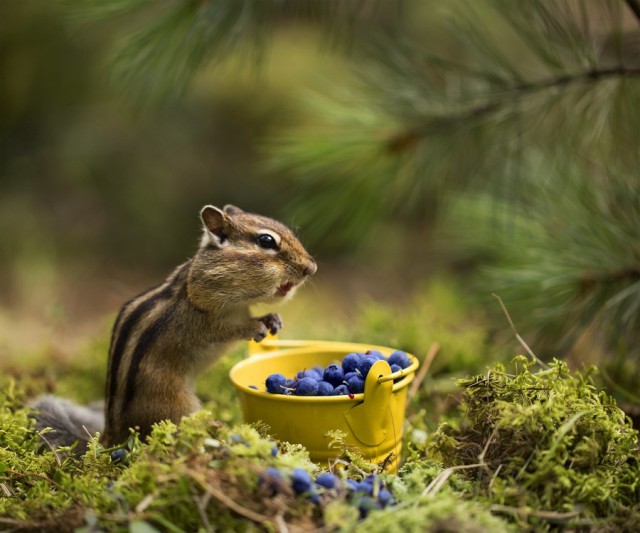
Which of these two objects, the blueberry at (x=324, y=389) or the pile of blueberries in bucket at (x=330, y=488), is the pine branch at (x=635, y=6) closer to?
the blueberry at (x=324, y=389)

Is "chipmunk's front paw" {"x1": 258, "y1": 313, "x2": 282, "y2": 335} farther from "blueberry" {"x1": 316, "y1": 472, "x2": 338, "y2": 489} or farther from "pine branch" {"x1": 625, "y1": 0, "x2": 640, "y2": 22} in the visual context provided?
"pine branch" {"x1": 625, "y1": 0, "x2": 640, "y2": 22}

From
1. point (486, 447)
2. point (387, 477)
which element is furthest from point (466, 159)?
point (387, 477)

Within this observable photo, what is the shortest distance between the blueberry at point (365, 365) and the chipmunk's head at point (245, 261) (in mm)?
369

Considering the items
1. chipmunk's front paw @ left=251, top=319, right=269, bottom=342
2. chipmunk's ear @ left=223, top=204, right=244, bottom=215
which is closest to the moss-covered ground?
chipmunk's front paw @ left=251, top=319, right=269, bottom=342

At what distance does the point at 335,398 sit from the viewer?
69.4 inches

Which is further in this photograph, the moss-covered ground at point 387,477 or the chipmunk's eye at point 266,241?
the chipmunk's eye at point 266,241

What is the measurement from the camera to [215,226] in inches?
83.9

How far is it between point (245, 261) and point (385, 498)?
2.83ft

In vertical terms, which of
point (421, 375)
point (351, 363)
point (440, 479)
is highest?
point (351, 363)

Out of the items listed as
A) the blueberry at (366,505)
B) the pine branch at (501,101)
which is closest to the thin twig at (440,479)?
the blueberry at (366,505)

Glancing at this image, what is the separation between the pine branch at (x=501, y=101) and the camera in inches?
90.5

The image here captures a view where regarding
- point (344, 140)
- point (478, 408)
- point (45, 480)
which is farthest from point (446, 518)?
point (344, 140)

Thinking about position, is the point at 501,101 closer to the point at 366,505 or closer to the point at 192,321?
the point at 192,321

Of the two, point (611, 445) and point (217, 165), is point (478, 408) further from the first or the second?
point (217, 165)
